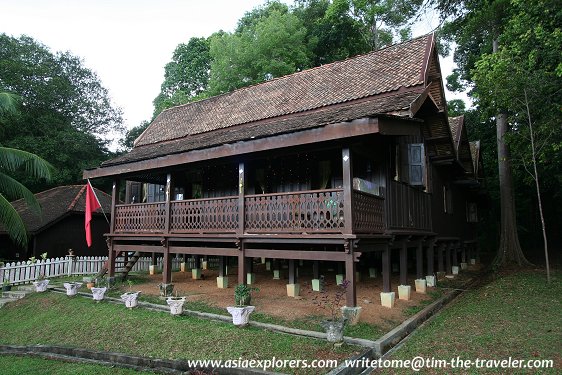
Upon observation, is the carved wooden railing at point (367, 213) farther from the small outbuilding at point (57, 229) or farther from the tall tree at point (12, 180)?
the small outbuilding at point (57, 229)

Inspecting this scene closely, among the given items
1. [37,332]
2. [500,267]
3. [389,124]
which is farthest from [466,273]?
[37,332]

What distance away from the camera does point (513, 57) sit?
44.2 feet

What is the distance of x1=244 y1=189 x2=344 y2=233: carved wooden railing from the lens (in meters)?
8.88

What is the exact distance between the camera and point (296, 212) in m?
9.45

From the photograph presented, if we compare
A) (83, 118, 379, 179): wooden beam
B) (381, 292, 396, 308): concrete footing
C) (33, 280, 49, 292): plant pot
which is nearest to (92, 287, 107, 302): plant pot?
(33, 280, 49, 292): plant pot

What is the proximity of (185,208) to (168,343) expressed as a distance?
16.2 ft

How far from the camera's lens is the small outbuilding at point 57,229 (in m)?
20.1

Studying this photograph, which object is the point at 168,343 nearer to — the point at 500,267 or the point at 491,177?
the point at 500,267

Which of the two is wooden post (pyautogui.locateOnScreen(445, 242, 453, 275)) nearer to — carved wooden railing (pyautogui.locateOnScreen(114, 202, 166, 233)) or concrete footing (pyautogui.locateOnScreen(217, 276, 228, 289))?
concrete footing (pyautogui.locateOnScreen(217, 276, 228, 289))

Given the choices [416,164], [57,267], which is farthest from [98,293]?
[416,164]

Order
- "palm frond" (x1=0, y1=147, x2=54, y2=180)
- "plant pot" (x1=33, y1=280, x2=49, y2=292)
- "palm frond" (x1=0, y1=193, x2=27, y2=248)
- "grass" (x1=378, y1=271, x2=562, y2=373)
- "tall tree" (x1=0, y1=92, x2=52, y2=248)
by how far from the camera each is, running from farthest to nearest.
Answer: "palm frond" (x1=0, y1=147, x2=54, y2=180)
"tall tree" (x1=0, y1=92, x2=52, y2=248)
"palm frond" (x1=0, y1=193, x2=27, y2=248)
"plant pot" (x1=33, y1=280, x2=49, y2=292)
"grass" (x1=378, y1=271, x2=562, y2=373)

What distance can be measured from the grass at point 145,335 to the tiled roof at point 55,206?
9.16 metres

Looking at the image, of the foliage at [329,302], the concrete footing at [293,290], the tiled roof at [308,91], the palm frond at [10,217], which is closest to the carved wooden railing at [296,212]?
the foliage at [329,302]

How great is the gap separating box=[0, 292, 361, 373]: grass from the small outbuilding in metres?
8.88
